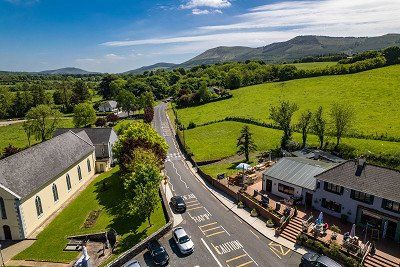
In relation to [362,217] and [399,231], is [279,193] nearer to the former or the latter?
[362,217]

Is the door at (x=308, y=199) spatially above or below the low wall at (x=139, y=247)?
above

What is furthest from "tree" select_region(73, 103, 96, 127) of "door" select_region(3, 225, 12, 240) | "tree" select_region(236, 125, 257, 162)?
"door" select_region(3, 225, 12, 240)

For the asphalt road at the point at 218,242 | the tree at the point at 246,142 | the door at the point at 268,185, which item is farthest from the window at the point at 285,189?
the tree at the point at 246,142

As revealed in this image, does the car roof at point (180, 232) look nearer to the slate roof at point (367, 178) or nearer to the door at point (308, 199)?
the door at point (308, 199)

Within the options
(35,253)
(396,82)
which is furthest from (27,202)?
(396,82)

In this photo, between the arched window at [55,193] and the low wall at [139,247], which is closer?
the low wall at [139,247]

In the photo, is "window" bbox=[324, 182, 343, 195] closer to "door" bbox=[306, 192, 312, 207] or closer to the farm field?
"door" bbox=[306, 192, 312, 207]
